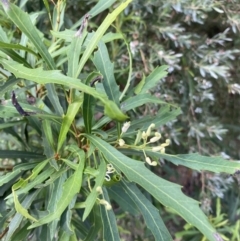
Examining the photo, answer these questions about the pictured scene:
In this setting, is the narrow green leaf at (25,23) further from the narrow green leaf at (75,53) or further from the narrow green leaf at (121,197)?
the narrow green leaf at (121,197)

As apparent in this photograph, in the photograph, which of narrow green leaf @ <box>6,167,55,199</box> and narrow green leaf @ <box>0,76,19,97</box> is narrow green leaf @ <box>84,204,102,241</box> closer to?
narrow green leaf @ <box>6,167,55,199</box>

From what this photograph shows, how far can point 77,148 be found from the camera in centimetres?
77

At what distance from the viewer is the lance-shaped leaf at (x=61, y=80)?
1.76ft

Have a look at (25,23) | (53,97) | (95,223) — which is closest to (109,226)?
(95,223)

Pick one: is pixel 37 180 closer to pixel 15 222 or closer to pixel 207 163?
pixel 15 222

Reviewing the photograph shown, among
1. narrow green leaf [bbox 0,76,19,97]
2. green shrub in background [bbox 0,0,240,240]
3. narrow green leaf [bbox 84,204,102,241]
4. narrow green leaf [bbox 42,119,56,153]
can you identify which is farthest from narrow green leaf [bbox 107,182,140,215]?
narrow green leaf [bbox 0,76,19,97]

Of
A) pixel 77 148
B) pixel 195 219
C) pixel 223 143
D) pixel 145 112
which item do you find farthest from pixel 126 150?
pixel 223 143

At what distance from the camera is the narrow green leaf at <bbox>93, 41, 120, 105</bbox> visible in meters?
0.73

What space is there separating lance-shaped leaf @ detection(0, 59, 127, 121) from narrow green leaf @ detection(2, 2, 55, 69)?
0.08 metres

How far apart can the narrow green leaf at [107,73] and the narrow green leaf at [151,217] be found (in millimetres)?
228

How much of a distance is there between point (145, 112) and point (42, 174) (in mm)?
621

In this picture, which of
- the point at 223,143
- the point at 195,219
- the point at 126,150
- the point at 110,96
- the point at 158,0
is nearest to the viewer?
the point at 195,219

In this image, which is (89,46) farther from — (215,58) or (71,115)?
(215,58)

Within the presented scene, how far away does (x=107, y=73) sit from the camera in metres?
0.74
